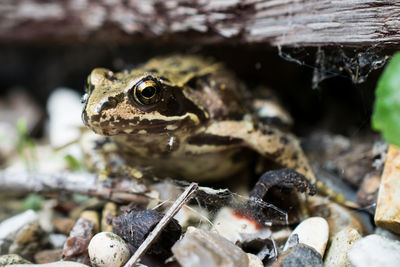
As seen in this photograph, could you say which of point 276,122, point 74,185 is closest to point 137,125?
point 74,185

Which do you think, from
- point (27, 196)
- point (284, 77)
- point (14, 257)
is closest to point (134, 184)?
point (14, 257)

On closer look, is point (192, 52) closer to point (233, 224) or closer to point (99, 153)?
point (99, 153)

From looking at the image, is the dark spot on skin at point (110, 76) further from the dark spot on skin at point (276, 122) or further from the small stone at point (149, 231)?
the dark spot on skin at point (276, 122)

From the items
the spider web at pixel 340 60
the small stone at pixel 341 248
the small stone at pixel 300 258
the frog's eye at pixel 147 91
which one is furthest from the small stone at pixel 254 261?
the spider web at pixel 340 60

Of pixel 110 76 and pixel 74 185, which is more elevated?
pixel 110 76

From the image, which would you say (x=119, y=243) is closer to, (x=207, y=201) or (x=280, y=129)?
(x=207, y=201)

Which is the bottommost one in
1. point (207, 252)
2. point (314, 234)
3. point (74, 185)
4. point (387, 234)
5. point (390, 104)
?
point (387, 234)

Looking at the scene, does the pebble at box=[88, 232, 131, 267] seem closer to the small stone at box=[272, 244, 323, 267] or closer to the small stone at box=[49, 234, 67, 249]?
the small stone at box=[49, 234, 67, 249]
